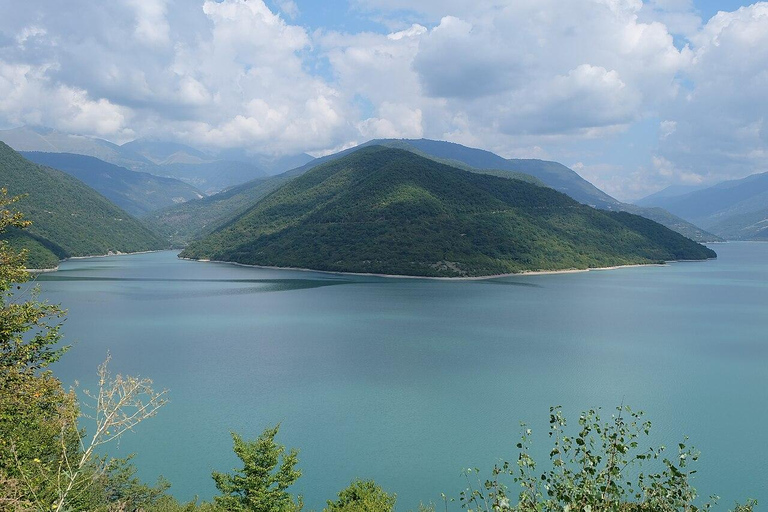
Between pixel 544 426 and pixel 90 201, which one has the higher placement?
pixel 90 201

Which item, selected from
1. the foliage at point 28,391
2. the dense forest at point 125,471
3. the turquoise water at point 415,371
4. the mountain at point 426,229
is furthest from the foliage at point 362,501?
the mountain at point 426,229

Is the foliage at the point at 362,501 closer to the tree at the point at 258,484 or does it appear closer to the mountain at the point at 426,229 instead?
the tree at the point at 258,484

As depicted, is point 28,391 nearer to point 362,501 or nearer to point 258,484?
point 258,484

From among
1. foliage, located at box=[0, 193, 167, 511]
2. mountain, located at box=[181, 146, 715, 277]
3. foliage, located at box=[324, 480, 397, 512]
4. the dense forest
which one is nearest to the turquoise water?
the dense forest

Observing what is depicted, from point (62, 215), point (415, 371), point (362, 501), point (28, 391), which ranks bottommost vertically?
point (415, 371)

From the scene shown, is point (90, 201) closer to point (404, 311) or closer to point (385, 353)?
point (404, 311)

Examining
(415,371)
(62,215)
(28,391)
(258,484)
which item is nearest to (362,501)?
(258,484)

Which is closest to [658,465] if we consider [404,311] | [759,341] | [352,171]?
[759,341]
